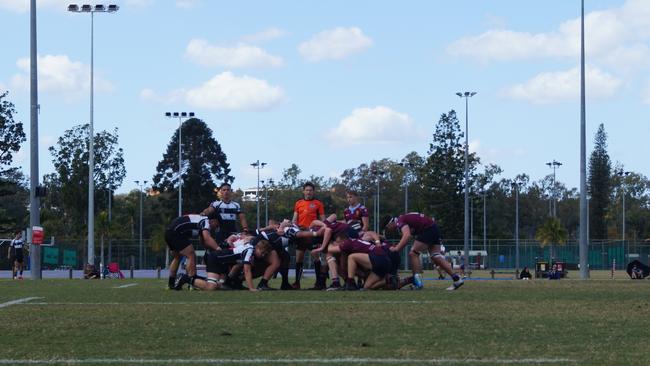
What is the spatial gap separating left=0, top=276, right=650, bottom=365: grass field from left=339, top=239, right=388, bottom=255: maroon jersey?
10.7ft

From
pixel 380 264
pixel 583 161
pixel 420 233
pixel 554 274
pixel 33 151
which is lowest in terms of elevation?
pixel 554 274

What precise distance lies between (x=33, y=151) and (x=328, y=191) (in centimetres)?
10589

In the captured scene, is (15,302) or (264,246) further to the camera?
(264,246)

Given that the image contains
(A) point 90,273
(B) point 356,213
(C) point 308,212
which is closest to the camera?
(B) point 356,213

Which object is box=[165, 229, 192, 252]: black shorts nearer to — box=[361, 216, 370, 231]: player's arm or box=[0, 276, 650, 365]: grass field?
box=[361, 216, 370, 231]: player's arm

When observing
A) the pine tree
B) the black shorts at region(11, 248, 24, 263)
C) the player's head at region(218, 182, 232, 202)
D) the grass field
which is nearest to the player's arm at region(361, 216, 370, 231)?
the player's head at region(218, 182, 232, 202)

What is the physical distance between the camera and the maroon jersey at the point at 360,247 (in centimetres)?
1706

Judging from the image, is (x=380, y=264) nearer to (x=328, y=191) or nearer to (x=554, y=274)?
(x=554, y=274)

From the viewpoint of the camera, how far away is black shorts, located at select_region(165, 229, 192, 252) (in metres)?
17.3

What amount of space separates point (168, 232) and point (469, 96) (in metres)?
57.4

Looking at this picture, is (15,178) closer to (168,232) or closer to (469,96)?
(469,96)

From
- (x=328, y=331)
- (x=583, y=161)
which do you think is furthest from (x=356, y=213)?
(x=583, y=161)

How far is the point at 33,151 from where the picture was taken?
3212cm

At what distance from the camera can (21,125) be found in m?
68.8
